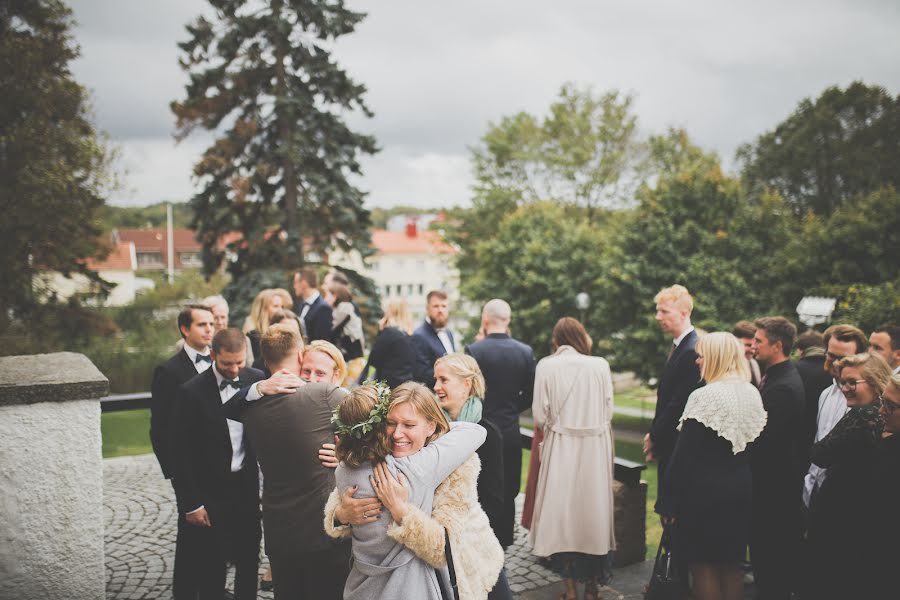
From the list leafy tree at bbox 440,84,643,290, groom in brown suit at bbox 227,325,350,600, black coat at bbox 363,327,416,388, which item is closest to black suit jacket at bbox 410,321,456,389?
black coat at bbox 363,327,416,388

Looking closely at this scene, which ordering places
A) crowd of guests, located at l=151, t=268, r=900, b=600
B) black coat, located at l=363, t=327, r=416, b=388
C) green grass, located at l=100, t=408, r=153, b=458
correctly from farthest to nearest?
green grass, located at l=100, t=408, r=153, b=458 < black coat, located at l=363, t=327, r=416, b=388 < crowd of guests, located at l=151, t=268, r=900, b=600

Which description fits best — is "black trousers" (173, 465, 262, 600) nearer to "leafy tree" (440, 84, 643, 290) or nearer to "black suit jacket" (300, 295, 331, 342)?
"black suit jacket" (300, 295, 331, 342)

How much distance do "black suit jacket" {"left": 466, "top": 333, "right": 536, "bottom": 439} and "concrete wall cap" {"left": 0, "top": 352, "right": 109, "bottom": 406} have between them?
9.29 ft

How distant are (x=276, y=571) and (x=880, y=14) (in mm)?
35685

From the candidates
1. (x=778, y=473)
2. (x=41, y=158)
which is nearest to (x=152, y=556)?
(x=778, y=473)

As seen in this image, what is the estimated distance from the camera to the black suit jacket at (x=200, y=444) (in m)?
4.00

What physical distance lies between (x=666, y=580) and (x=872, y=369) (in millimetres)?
1901

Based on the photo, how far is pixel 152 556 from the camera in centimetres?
545

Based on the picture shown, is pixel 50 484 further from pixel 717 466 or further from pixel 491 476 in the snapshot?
pixel 717 466

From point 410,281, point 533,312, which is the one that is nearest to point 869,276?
point 533,312

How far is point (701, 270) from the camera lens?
19484 millimetres

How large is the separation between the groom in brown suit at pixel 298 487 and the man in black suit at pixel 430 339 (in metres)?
3.22

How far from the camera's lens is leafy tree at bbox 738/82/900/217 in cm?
3292

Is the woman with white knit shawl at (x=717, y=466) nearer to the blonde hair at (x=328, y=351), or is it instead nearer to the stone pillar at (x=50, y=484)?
the blonde hair at (x=328, y=351)
